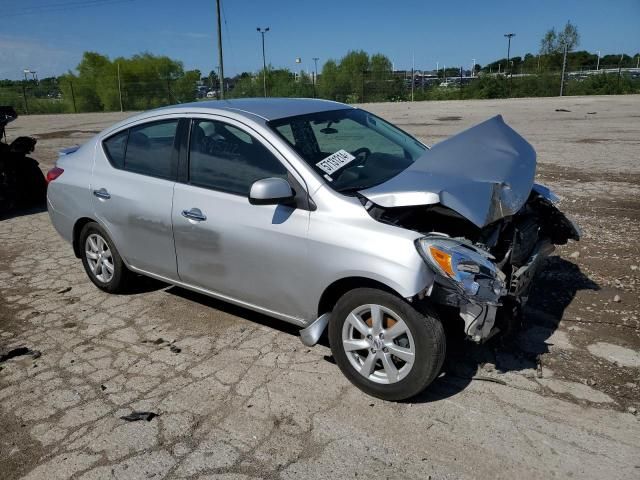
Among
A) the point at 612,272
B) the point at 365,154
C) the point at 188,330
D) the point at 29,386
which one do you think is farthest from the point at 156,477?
the point at 612,272

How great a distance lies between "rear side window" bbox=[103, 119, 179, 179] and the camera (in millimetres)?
4252

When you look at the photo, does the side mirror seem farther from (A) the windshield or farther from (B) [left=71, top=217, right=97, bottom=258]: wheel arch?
(B) [left=71, top=217, right=97, bottom=258]: wheel arch

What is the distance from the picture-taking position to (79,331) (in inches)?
172

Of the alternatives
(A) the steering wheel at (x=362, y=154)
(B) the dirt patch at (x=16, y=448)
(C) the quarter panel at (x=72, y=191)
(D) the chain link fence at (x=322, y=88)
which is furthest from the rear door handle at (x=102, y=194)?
(D) the chain link fence at (x=322, y=88)

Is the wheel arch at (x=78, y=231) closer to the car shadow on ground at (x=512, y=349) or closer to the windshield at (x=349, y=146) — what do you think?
the windshield at (x=349, y=146)

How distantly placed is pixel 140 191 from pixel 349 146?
5.56 ft

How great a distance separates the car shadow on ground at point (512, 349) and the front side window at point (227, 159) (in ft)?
5.54

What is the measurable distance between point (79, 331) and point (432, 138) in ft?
39.7

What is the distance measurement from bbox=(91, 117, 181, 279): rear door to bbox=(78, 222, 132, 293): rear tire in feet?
Answer: 0.56

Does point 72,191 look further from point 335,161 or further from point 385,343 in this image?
point 385,343

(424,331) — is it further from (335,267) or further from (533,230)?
(533,230)

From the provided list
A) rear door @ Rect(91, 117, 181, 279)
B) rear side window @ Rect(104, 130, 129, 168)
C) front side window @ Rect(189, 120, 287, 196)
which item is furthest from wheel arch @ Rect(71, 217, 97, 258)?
front side window @ Rect(189, 120, 287, 196)

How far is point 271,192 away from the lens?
335 centimetres

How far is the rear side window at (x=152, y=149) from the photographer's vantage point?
167 inches
